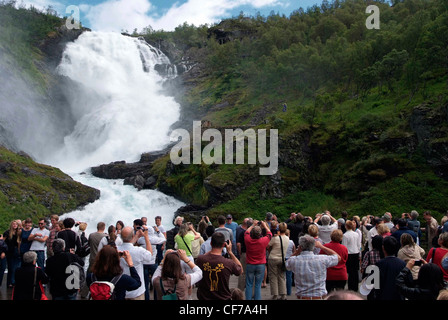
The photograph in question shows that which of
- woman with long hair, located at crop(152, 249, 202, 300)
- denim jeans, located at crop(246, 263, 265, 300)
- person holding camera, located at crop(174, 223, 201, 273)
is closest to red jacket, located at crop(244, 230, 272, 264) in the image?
denim jeans, located at crop(246, 263, 265, 300)

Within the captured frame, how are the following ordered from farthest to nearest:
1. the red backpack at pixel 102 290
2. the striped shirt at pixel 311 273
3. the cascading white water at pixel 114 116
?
the cascading white water at pixel 114 116
the striped shirt at pixel 311 273
the red backpack at pixel 102 290

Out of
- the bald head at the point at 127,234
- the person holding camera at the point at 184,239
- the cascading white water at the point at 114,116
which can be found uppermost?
the cascading white water at the point at 114,116

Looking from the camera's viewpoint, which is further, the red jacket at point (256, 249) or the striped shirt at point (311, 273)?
the red jacket at point (256, 249)

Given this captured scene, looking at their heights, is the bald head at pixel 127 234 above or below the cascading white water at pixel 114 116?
below

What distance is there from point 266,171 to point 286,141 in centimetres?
287

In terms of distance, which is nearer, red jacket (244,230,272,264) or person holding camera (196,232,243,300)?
person holding camera (196,232,243,300)

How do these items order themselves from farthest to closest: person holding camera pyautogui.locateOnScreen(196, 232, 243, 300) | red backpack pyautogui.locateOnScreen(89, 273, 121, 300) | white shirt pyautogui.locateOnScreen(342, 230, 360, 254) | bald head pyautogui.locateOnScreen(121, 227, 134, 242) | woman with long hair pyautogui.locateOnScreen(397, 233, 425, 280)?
white shirt pyautogui.locateOnScreen(342, 230, 360, 254), woman with long hair pyautogui.locateOnScreen(397, 233, 425, 280), bald head pyautogui.locateOnScreen(121, 227, 134, 242), person holding camera pyautogui.locateOnScreen(196, 232, 243, 300), red backpack pyautogui.locateOnScreen(89, 273, 121, 300)

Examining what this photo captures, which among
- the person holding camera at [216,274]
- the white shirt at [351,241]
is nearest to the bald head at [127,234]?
the person holding camera at [216,274]

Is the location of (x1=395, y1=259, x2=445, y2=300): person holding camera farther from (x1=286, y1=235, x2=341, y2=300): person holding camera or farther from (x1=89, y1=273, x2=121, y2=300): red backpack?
(x1=89, y1=273, x2=121, y2=300): red backpack

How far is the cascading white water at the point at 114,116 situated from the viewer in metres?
27.8

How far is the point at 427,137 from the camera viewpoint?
20.6 m

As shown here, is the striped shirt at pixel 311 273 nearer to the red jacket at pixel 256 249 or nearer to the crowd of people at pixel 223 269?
the crowd of people at pixel 223 269

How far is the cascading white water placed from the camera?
27.8m

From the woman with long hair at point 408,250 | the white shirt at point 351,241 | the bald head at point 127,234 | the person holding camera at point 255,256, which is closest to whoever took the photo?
the bald head at point 127,234
